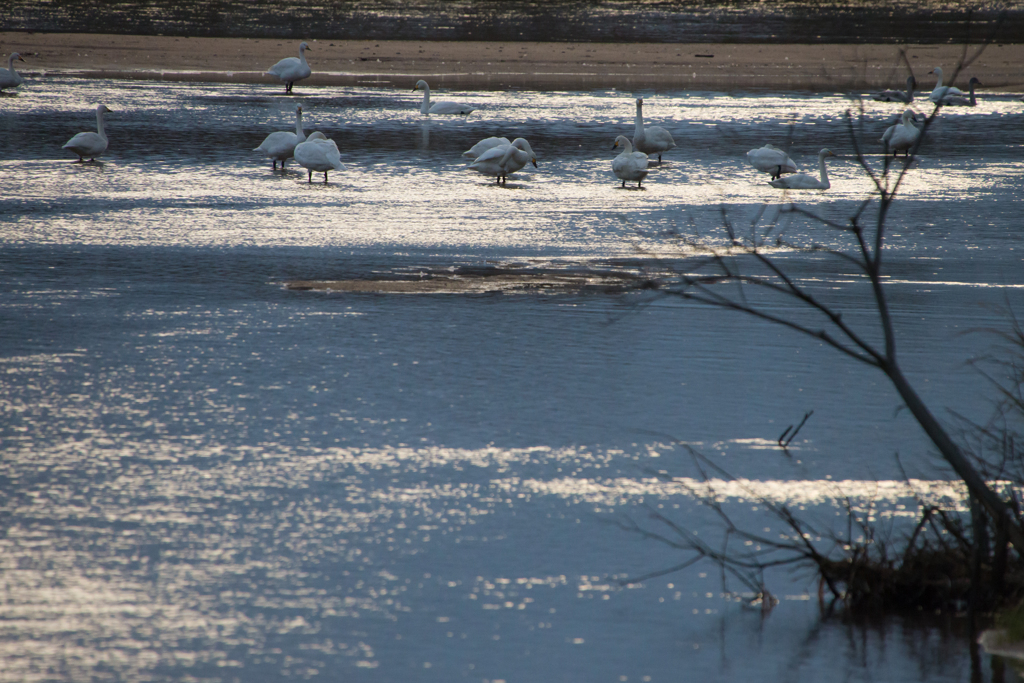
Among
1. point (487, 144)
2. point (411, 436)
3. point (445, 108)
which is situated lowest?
point (411, 436)

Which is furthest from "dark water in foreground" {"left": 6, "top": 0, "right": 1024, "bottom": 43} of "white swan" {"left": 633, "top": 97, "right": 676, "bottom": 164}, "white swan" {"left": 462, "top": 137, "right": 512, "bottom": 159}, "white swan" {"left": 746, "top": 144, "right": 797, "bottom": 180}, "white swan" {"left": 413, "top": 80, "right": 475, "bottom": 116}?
"white swan" {"left": 746, "top": 144, "right": 797, "bottom": 180}

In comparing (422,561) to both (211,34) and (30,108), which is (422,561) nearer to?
(30,108)

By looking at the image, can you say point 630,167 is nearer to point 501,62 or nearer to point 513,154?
point 513,154

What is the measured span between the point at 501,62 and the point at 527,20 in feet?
35.6

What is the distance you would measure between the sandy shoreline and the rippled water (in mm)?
18982

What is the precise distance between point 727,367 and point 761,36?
37.8 m

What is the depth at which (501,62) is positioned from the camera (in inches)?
1375

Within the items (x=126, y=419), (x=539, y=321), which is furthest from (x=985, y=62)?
(x=126, y=419)

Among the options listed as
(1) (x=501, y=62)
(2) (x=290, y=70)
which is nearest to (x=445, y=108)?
(2) (x=290, y=70)

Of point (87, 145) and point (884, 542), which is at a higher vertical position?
point (87, 145)

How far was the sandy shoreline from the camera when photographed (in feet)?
99.9

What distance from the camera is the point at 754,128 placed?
65.6ft

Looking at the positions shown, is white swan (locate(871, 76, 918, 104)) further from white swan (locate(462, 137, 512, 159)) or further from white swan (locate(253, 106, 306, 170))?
white swan (locate(253, 106, 306, 170))

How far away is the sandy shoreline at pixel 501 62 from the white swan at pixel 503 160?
49.3 ft
